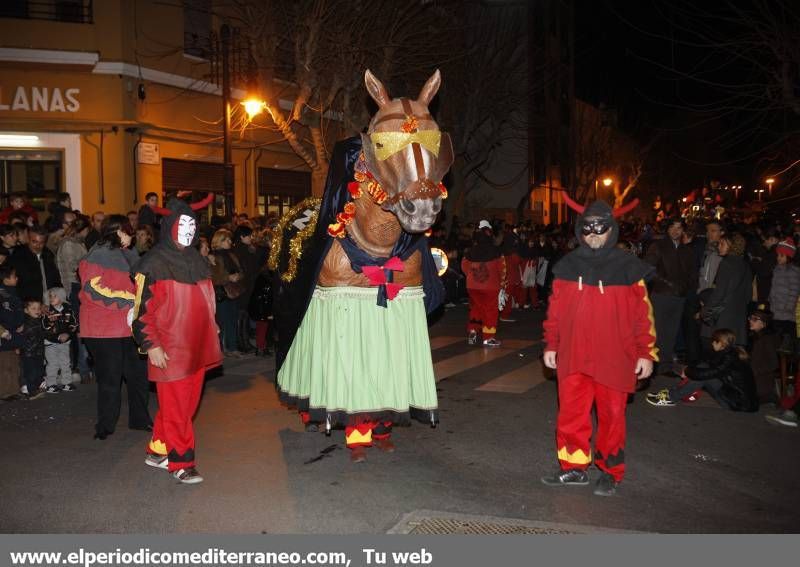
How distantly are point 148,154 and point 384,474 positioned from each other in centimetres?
1344

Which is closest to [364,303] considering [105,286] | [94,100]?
[105,286]

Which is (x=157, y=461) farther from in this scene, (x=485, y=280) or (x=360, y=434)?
(x=485, y=280)

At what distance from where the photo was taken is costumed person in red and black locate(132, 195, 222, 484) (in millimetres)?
5570

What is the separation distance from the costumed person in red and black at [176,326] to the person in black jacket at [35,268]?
12.7ft

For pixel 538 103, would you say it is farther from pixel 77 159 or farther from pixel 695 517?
pixel 695 517

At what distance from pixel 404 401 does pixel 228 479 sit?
1.48 metres

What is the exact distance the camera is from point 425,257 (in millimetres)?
6484

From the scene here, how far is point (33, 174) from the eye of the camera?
54.4 feet

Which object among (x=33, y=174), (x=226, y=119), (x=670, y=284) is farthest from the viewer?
(x=33, y=174)

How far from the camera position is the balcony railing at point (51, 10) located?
16.1 meters

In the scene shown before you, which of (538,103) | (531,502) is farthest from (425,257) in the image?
(538,103)

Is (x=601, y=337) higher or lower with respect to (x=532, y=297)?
higher

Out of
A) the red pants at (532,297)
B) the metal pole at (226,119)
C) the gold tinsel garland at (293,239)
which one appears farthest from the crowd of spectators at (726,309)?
the metal pole at (226,119)

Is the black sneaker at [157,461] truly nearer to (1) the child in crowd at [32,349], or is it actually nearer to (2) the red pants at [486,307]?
(1) the child in crowd at [32,349]
